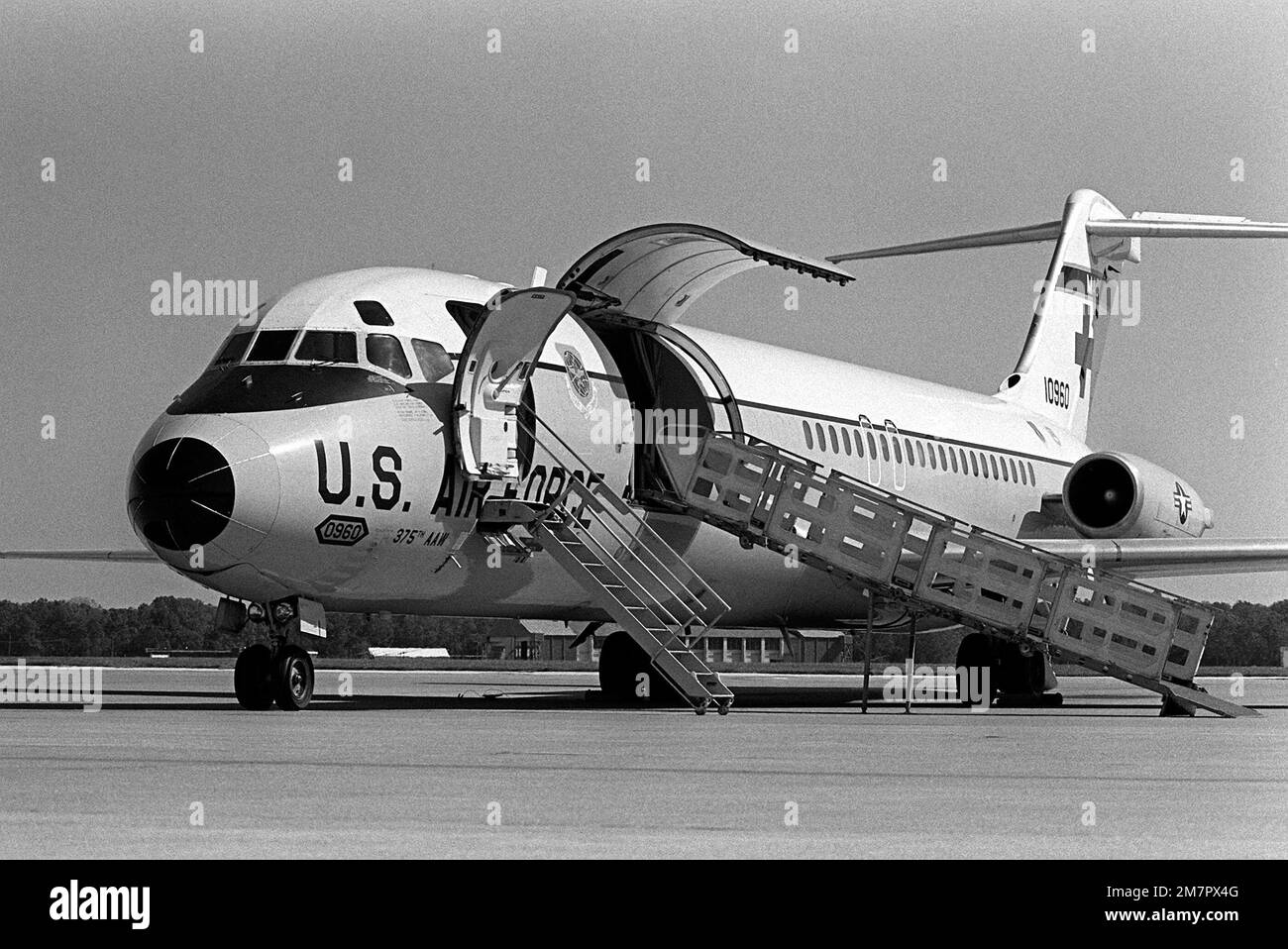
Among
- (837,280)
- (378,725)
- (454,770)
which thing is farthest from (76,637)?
(454,770)

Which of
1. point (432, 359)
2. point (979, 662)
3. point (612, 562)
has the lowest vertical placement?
point (979, 662)

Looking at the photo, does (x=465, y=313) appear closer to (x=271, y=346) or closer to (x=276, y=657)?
(x=271, y=346)

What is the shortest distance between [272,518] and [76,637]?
48.6 m

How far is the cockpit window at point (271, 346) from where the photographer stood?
1919 centimetres

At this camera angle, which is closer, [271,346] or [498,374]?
[271,346]

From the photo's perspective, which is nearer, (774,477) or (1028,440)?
(774,477)

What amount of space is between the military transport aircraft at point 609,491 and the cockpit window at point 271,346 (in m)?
0.04

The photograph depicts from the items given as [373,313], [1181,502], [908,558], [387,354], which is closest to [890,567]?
[908,558]

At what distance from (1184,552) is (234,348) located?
13.5m

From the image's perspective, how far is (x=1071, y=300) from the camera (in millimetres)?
36375

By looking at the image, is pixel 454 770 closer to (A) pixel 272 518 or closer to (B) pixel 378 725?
(B) pixel 378 725

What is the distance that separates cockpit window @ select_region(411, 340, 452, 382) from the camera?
64.8 ft

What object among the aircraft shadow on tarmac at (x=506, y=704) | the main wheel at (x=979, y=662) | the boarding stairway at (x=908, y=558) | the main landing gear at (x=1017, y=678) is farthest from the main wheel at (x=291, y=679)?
the main wheel at (x=979, y=662)
